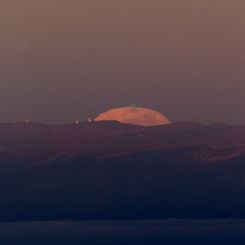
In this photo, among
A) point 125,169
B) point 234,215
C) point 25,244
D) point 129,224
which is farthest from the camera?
point 125,169

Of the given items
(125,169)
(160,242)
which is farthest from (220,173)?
(160,242)

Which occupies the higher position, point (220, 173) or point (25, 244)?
point (220, 173)

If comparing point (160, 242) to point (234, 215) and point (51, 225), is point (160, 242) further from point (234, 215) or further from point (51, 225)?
point (51, 225)

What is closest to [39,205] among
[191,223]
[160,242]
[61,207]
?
[61,207]

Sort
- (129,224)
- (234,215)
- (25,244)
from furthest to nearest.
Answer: (129,224)
(234,215)
(25,244)

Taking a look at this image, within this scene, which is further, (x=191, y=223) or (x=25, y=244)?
(x=191, y=223)

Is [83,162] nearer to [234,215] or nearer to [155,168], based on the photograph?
[155,168]
